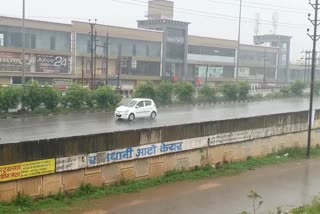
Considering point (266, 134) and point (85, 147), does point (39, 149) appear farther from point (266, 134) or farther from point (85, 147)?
point (266, 134)

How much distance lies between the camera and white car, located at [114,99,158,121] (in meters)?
34.0

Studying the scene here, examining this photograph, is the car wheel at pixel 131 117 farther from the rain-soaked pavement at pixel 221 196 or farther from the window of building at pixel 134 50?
the window of building at pixel 134 50

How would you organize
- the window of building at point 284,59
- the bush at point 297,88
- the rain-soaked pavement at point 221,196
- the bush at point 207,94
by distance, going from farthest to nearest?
1. the window of building at point 284,59
2. the bush at point 297,88
3. the bush at point 207,94
4. the rain-soaked pavement at point 221,196

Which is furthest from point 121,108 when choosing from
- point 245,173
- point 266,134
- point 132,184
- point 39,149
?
point 39,149

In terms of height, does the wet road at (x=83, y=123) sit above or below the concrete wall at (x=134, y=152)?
below

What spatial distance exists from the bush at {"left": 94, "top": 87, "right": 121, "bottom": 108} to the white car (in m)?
6.00

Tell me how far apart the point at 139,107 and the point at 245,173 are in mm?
14538

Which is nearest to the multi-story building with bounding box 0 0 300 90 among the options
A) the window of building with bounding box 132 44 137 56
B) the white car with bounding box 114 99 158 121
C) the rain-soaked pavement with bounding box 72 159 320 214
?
the window of building with bounding box 132 44 137 56

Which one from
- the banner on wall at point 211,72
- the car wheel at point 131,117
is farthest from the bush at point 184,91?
the banner on wall at point 211,72

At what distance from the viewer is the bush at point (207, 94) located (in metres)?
51.8

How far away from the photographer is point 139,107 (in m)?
34.6

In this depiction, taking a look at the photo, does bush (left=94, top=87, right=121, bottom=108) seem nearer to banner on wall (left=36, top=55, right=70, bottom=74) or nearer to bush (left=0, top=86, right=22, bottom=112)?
bush (left=0, top=86, right=22, bottom=112)

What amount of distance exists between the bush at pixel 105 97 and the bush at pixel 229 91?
17.2 m

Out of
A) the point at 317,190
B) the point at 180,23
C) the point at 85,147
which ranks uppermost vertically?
the point at 180,23
